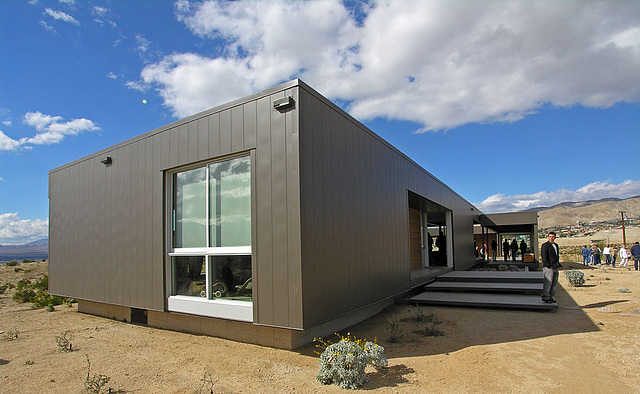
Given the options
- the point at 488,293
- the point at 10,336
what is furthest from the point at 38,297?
the point at 488,293

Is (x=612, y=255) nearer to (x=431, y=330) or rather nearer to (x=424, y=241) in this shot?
(x=424, y=241)

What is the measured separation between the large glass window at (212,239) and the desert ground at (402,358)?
666 millimetres

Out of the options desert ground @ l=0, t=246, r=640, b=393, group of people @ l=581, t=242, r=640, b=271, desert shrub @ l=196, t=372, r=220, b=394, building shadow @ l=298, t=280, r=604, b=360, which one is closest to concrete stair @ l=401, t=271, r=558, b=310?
building shadow @ l=298, t=280, r=604, b=360

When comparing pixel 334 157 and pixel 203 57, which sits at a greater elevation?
pixel 203 57

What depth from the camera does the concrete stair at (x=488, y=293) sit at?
23.2 feet

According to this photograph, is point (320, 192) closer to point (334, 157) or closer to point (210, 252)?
point (334, 157)

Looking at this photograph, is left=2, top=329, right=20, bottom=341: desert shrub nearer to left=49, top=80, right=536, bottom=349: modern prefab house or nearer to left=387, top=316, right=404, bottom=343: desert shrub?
left=49, top=80, right=536, bottom=349: modern prefab house

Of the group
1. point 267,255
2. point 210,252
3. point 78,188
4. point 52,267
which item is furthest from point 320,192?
point 52,267

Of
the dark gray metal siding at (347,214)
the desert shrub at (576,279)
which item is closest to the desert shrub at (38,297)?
the dark gray metal siding at (347,214)

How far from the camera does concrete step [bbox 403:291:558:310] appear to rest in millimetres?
6806

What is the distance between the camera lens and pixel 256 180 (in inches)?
194

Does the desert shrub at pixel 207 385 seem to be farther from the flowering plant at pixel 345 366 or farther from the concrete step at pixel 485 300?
the concrete step at pixel 485 300

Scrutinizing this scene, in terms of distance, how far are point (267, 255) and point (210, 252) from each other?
1.24m

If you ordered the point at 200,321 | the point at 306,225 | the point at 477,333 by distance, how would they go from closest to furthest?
the point at 306,225 < the point at 477,333 < the point at 200,321
